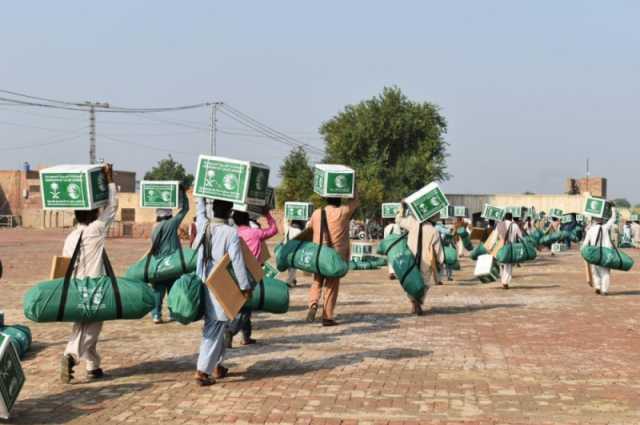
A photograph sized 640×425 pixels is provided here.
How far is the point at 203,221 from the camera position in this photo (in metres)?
8.26

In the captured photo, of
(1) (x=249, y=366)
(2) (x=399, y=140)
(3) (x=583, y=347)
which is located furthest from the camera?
(2) (x=399, y=140)

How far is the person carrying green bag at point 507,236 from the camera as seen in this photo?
739 inches

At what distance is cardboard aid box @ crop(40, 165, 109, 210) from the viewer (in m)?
7.60

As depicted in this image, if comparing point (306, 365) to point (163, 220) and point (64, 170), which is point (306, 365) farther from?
point (163, 220)

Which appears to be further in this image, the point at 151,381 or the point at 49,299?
the point at 151,381

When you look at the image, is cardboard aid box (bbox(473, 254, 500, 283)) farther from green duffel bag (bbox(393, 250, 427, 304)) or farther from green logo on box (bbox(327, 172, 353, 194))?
green logo on box (bbox(327, 172, 353, 194))

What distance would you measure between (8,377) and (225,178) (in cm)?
248

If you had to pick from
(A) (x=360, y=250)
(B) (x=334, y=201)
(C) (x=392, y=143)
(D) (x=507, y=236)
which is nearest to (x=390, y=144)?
(C) (x=392, y=143)

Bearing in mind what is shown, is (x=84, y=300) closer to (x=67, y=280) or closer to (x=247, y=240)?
(x=67, y=280)

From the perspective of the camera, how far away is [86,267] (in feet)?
25.7

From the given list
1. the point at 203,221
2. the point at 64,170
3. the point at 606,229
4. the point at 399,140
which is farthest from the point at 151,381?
the point at 399,140

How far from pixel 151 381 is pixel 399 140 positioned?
51.1 m

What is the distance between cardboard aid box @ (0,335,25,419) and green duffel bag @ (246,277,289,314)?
2947 millimetres

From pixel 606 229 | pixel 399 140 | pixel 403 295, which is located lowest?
pixel 403 295
